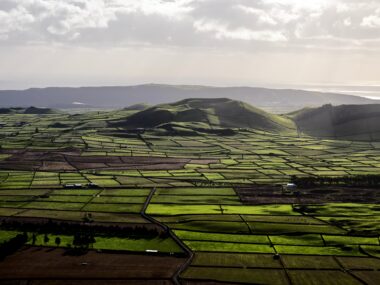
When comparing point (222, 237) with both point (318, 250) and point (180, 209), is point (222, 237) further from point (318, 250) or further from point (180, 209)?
Result: point (180, 209)

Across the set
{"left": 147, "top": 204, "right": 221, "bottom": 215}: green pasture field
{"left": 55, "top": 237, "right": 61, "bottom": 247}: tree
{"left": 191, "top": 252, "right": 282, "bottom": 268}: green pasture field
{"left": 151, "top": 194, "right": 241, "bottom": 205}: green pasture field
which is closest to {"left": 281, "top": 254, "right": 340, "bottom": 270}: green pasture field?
{"left": 191, "top": 252, "right": 282, "bottom": 268}: green pasture field

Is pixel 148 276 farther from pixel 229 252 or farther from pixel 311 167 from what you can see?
pixel 311 167

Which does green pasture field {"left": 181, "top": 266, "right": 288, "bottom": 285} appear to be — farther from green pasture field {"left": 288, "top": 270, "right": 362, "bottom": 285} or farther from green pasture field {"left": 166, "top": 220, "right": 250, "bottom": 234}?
green pasture field {"left": 166, "top": 220, "right": 250, "bottom": 234}

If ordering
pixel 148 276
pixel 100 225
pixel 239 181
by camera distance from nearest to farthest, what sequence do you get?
pixel 148 276, pixel 100 225, pixel 239 181

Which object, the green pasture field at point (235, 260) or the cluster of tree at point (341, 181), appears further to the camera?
the cluster of tree at point (341, 181)

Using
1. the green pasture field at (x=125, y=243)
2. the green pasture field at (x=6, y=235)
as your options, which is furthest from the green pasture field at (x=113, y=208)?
the green pasture field at (x=6, y=235)

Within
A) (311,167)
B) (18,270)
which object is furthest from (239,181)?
(18,270)

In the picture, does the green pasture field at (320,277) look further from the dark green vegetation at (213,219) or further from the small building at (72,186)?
the small building at (72,186)
